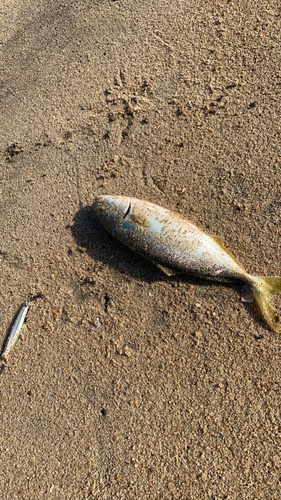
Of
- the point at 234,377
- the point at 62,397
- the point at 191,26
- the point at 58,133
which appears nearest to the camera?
the point at 234,377


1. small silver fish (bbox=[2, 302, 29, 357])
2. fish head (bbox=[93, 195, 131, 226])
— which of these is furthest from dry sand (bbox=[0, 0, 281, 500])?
fish head (bbox=[93, 195, 131, 226])

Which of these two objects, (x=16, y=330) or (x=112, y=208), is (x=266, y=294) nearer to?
(x=112, y=208)

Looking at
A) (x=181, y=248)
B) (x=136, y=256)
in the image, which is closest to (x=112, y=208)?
(x=136, y=256)

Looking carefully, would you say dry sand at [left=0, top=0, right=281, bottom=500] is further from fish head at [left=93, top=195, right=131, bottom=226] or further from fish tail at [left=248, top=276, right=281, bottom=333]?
fish head at [left=93, top=195, right=131, bottom=226]

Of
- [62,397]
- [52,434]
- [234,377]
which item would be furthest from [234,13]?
[52,434]

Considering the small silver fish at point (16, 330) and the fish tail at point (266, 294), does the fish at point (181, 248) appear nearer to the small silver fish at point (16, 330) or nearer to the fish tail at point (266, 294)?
the fish tail at point (266, 294)

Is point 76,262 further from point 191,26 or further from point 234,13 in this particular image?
point 234,13
